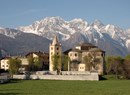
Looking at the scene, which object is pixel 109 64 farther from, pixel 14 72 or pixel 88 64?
pixel 14 72

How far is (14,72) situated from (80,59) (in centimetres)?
3444

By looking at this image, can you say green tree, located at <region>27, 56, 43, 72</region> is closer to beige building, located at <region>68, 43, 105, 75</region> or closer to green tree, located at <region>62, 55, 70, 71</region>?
beige building, located at <region>68, 43, 105, 75</region>

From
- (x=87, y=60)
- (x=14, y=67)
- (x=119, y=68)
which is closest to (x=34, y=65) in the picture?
(x=87, y=60)

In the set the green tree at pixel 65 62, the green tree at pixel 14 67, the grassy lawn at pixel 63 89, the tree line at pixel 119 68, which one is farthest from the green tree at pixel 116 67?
the grassy lawn at pixel 63 89

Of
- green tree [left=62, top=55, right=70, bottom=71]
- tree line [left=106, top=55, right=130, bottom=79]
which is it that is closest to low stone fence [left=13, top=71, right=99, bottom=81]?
tree line [left=106, top=55, right=130, bottom=79]

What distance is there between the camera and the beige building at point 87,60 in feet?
518

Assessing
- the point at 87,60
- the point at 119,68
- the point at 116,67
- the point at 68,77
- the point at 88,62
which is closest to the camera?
the point at 68,77

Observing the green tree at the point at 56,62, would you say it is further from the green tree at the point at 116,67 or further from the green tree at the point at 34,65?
the green tree at the point at 34,65

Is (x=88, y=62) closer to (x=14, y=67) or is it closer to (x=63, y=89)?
(x=14, y=67)

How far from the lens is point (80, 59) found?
168500 mm

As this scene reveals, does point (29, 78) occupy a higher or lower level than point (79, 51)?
lower

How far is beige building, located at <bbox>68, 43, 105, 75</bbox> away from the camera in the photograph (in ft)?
518

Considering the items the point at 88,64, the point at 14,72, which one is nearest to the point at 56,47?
the point at 88,64

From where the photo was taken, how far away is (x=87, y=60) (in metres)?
157
